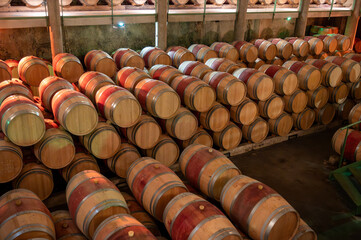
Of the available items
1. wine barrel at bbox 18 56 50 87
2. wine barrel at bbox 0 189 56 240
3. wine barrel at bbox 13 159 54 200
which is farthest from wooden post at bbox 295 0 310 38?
wine barrel at bbox 0 189 56 240

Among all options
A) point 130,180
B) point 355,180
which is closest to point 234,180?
point 130,180

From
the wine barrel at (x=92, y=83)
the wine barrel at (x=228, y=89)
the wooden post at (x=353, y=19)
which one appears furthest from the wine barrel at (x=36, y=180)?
the wooden post at (x=353, y=19)

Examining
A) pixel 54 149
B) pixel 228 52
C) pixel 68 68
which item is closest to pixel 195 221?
pixel 54 149

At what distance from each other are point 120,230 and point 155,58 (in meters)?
5.34

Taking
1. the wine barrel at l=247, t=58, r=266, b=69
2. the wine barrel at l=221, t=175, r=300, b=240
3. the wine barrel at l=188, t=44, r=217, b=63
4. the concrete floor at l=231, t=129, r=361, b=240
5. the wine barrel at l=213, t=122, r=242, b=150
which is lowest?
the concrete floor at l=231, t=129, r=361, b=240

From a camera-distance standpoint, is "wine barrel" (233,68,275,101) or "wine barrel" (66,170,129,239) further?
"wine barrel" (233,68,275,101)

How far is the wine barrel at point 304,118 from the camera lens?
24.2 feet

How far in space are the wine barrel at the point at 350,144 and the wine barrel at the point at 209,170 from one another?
287 centimetres

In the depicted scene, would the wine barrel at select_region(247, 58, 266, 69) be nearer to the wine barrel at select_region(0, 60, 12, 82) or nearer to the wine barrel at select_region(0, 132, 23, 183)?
the wine barrel at select_region(0, 60, 12, 82)

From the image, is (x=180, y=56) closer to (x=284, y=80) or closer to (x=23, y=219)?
(x=284, y=80)

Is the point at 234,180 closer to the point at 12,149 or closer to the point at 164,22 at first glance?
the point at 12,149

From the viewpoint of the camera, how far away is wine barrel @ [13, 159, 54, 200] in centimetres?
452

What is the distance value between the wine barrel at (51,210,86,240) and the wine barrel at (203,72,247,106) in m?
3.50

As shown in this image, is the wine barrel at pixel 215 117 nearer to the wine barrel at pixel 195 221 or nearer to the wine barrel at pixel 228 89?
the wine barrel at pixel 228 89
